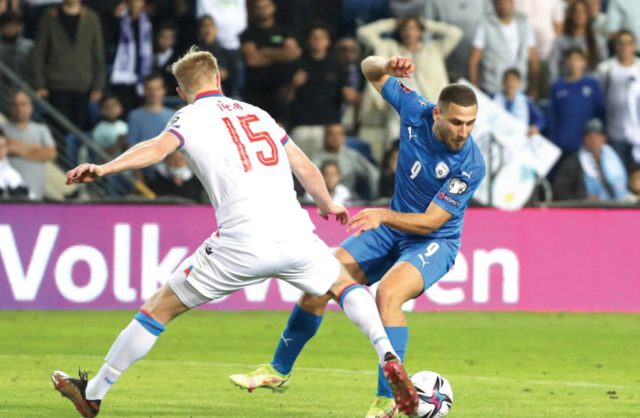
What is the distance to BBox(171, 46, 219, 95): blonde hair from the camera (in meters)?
8.12

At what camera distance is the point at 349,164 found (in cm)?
1711

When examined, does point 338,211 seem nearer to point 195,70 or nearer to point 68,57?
point 195,70

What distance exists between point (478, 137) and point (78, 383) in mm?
10130

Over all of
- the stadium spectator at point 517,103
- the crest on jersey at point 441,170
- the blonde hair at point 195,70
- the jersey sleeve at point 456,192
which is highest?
the blonde hair at point 195,70

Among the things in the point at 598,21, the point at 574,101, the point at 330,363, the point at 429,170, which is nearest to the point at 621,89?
the point at 574,101

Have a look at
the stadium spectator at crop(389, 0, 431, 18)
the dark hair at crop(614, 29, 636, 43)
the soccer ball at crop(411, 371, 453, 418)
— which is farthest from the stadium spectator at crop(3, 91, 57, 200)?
the soccer ball at crop(411, 371, 453, 418)

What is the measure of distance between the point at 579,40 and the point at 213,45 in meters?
4.81

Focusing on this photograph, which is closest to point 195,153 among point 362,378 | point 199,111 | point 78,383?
point 199,111

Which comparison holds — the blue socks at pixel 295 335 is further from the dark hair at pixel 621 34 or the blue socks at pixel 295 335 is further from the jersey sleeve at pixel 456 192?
the dark hair at pixel 621 34

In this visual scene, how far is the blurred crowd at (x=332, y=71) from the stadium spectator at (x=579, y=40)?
0.06ft

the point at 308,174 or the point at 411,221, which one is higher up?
the point at 308,174

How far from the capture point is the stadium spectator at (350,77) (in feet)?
59.0

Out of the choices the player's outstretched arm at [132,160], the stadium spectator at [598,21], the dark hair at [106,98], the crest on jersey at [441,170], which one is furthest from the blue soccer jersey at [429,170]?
the stadium spectator at [598,21]

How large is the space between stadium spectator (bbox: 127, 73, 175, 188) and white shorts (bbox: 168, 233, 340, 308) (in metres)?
8.79
